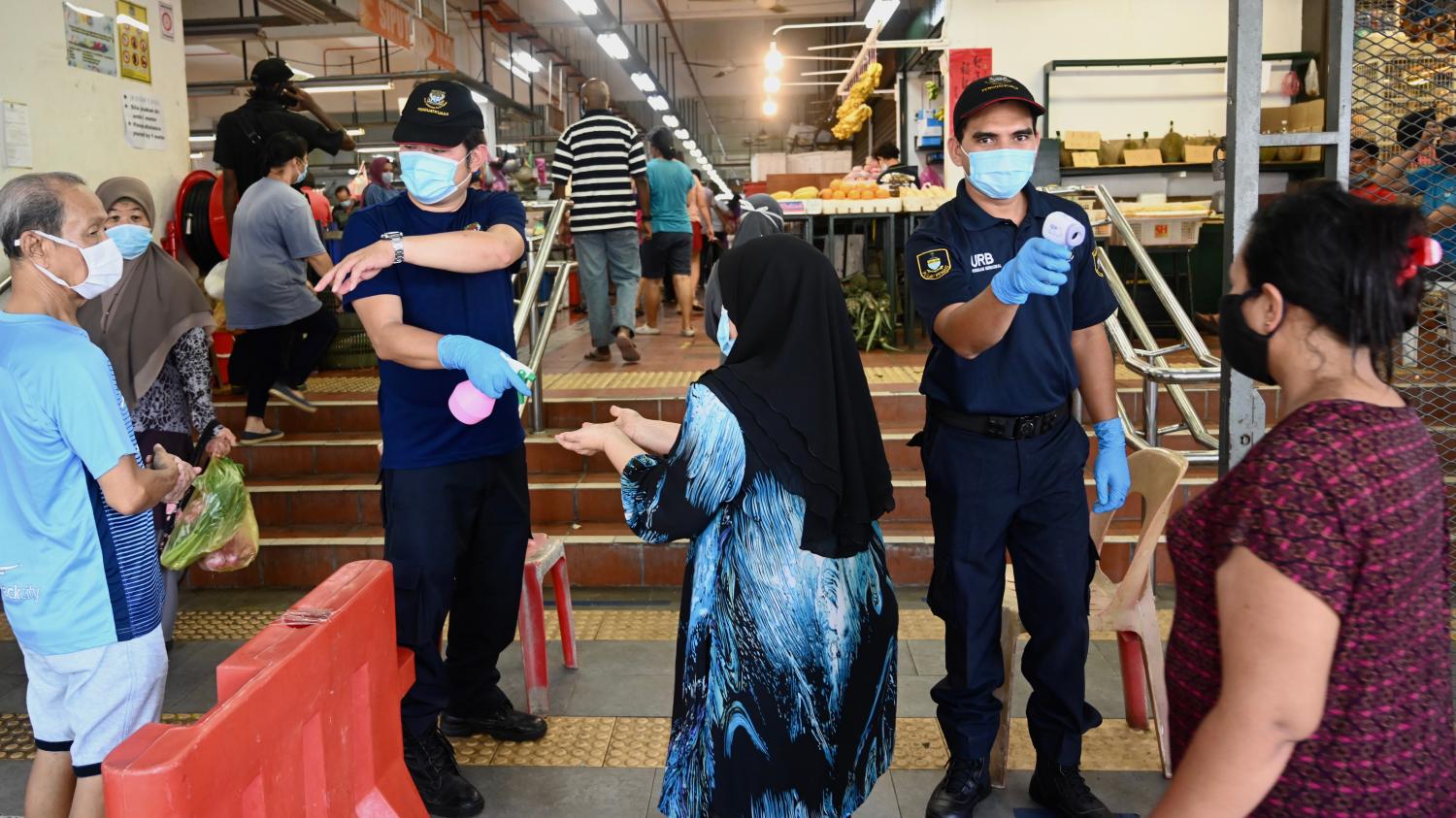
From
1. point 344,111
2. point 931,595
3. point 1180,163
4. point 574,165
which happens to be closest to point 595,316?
point 574,165

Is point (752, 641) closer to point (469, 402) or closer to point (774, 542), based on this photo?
point (774, 542)

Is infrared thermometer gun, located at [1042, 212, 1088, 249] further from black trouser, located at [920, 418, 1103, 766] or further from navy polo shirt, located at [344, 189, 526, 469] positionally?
navy polo shirt, located at [344, 189, 526, 469]

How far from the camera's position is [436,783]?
2.72 metres

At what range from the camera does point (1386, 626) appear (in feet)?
3.97

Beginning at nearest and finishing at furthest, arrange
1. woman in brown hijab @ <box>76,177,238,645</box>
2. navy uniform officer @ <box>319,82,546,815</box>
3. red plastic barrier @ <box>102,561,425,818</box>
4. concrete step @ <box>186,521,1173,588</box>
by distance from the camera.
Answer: red plastic barrier @ <box>102,561,425,818</box> → navy uniform officer @ <box>319,82,546,815</box> → woman in brown hijab @ <box>76,177,238,645</box> → concrete step @ <box>186,521,1173,588</box>

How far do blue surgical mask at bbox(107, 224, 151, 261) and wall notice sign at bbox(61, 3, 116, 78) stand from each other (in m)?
2.30

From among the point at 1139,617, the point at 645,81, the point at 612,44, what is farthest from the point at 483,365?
the point at 645,81

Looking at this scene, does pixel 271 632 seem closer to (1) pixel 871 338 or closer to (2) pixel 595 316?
(2) pixel 595 316

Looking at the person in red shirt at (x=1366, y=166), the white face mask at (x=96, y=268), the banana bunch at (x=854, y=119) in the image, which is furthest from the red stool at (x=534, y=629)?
the banana bunch at (x=854, y=119)

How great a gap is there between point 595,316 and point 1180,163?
201 inches

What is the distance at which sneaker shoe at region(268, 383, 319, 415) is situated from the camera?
551 cm

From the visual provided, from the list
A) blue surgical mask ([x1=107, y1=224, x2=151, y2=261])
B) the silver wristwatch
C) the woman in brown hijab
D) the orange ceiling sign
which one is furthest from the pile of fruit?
the silver wristwatch

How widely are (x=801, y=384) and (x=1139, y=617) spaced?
1.58 meters

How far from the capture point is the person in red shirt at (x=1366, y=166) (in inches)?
111
